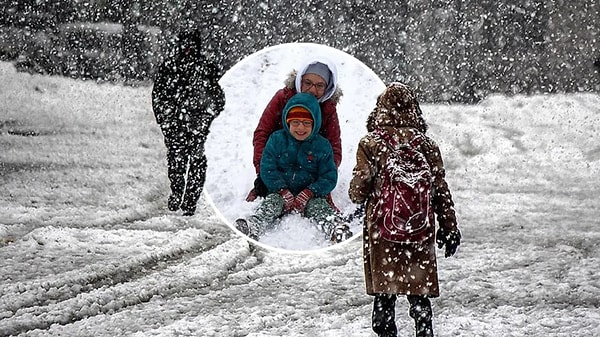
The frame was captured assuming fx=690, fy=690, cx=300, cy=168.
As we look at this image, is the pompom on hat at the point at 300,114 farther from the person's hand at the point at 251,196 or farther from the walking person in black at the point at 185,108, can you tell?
the walking person in black at the point at 185,108

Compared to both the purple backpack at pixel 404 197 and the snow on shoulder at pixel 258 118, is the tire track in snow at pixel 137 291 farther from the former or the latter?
the purple backpack at pixel 404 197

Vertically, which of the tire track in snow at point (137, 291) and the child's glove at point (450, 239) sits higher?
the child's glove at point (450, 239)

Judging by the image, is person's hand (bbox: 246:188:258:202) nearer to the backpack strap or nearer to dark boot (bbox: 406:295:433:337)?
the backpack strap

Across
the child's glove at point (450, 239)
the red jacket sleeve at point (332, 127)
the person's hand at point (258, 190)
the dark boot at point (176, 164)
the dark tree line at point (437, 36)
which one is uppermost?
the dark tree line at point (437, 36)

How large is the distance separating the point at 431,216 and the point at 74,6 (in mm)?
4241

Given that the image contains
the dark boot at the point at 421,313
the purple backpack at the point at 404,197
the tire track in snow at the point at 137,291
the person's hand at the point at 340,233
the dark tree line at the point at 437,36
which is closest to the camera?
the purple backpack at the point at 404,197

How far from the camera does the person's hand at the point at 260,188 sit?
287 centimetres

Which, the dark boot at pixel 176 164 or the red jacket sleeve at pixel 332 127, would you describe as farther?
the dark boot at pixel 176 164

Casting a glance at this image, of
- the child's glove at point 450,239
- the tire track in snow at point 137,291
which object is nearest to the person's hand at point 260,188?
the child's glove at point 450,239

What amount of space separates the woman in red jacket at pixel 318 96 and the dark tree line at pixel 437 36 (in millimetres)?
2752

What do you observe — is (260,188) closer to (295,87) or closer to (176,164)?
(295,87)

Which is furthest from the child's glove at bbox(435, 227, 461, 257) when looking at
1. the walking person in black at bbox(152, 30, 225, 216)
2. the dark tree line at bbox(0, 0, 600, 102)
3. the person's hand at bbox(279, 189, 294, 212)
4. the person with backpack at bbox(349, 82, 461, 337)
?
the dark tree line at bbox(0, 0, 600, 102)

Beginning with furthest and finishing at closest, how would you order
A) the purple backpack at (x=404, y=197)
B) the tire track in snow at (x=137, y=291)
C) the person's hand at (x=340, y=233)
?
the tire track in snow at (x=137, y=291) < the person's hand at (x=340, y=233) < the purple backpack at (x=404, y=197)

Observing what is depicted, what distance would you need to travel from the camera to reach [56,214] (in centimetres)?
441
